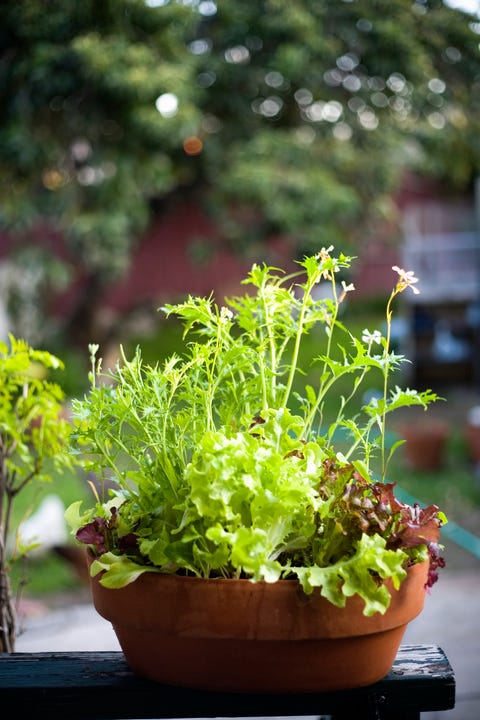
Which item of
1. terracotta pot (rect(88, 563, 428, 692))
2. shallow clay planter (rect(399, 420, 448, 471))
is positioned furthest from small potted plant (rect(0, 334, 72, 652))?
shallow clay planter (rect(399, 420, 448, 471))

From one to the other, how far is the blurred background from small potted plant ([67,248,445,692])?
3.42m

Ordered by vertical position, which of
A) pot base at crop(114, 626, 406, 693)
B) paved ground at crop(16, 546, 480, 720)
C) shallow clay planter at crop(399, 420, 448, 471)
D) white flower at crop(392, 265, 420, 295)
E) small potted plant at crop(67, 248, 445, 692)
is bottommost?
shallow clay planter at crop(399, 420, 448, 471)

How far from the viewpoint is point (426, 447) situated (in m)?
6.82

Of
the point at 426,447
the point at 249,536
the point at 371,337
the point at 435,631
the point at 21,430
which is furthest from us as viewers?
the point at 426,447

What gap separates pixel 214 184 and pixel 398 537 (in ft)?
22.6

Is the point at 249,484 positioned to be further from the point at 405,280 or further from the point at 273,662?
the point at 405,280

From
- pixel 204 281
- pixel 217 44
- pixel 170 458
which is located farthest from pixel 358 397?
pixel 170 458

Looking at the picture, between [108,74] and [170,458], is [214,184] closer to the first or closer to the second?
[108,74]

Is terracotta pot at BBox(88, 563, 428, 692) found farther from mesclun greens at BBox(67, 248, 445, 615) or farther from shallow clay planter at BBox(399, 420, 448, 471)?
shallow clay planter at BBox(399, 420, 448, 471)

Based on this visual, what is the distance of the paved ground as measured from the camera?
2490mm

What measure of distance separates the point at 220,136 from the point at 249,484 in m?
6.76

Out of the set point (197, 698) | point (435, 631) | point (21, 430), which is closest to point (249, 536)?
point (197, 698)

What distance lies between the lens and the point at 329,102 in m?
6.60

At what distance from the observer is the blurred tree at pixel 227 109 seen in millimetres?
5289
